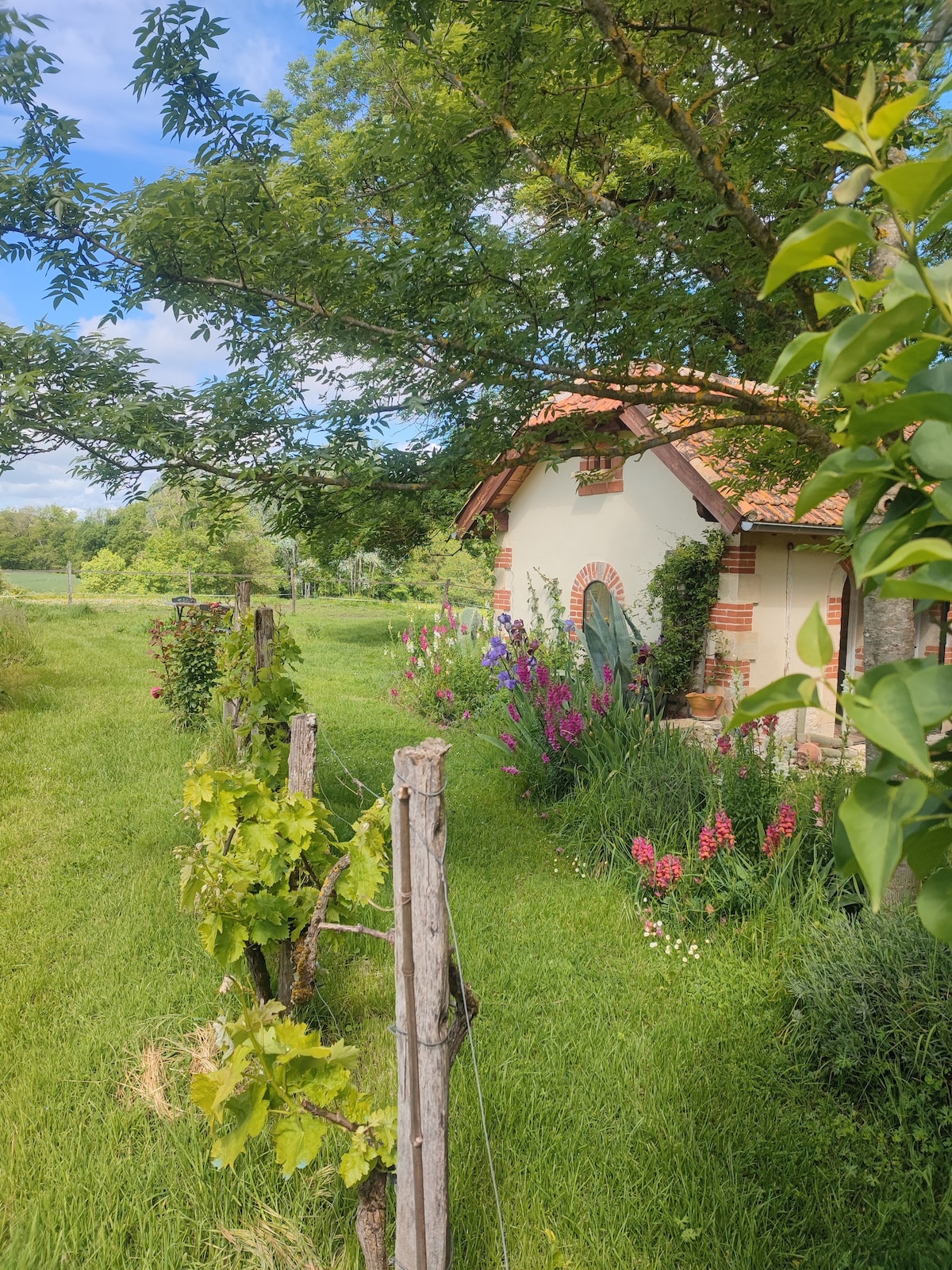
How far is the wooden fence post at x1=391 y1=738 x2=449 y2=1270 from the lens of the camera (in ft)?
5.33

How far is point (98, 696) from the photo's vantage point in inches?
392

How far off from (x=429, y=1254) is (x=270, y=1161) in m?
0.85

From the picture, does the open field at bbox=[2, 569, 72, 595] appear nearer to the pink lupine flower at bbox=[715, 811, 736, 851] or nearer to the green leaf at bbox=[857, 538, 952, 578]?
the pink lupine flower at bbox=[715, 811, 736, 851]

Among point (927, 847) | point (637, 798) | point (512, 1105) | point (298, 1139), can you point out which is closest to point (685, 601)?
point (637, 798)

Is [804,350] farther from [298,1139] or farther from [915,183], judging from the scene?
[298,1139]

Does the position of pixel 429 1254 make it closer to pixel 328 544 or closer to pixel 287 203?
pixel 328 544

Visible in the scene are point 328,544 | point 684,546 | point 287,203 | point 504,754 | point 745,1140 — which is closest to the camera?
point 745,1140

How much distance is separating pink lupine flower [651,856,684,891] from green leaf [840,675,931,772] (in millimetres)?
3713

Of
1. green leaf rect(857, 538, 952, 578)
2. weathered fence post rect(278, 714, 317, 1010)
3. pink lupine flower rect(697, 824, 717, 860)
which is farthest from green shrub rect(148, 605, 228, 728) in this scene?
green leaf rect(857, 538, 952, 578)

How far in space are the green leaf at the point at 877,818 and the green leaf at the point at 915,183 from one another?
0.33 metres

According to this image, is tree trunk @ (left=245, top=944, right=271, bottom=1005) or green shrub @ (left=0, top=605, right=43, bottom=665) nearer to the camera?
tree trunk @ (left=245, top=944, right=271, bottom=1005)

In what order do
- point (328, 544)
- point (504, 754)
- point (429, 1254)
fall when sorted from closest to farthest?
1. point (429, 1254)
2. point (328, 544)
3. point (504, 754)

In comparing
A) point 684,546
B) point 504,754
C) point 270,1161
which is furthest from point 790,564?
point 270,1161

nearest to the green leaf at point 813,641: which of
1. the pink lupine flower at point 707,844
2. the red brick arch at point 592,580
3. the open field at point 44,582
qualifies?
the pink lupine flower at point 707,844
